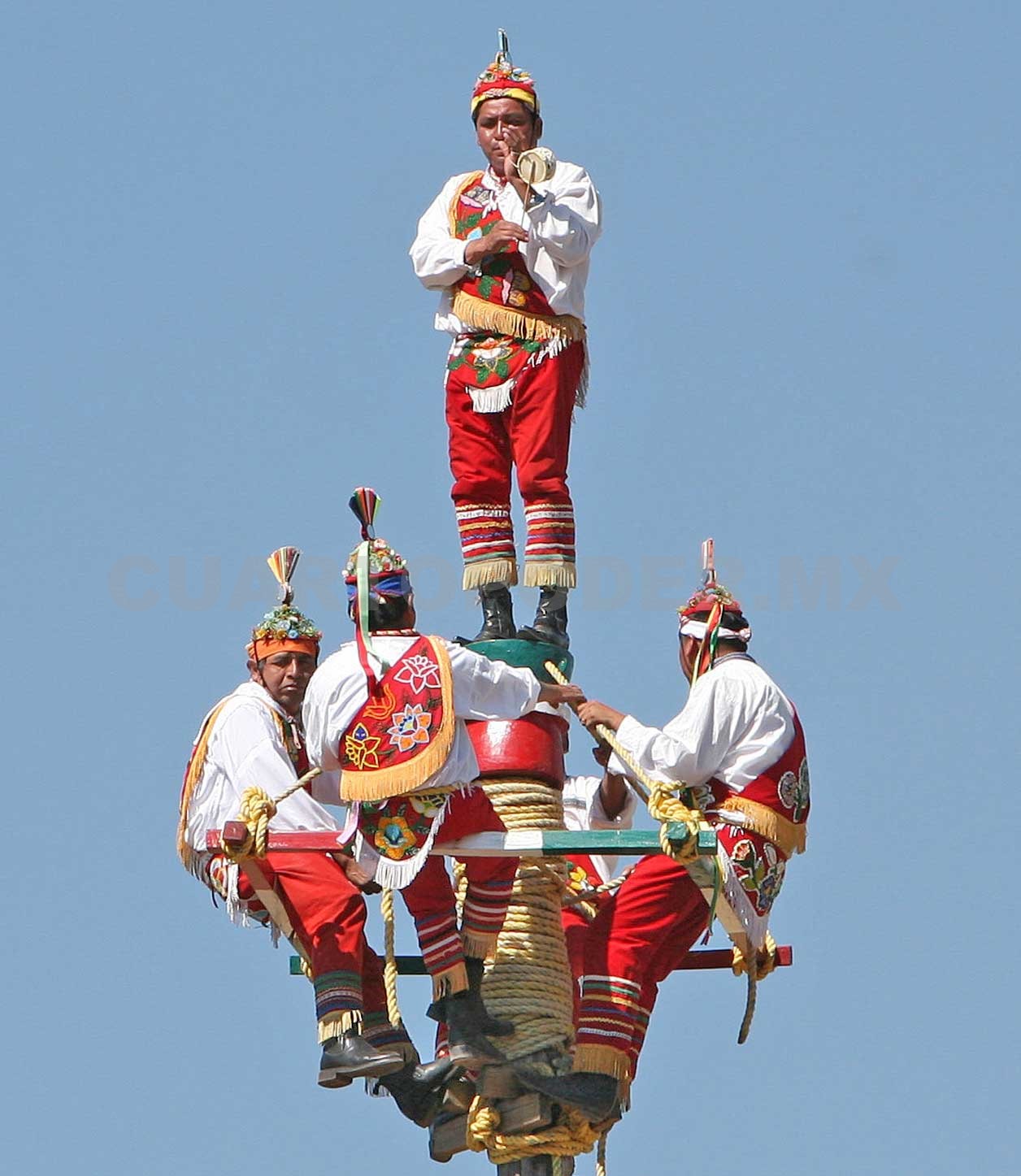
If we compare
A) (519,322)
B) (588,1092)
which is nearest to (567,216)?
(519,322)

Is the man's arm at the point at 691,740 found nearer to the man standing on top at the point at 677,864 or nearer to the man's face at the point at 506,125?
the man standing on top at the point at 677,864

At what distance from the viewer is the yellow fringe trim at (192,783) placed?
58.4ft

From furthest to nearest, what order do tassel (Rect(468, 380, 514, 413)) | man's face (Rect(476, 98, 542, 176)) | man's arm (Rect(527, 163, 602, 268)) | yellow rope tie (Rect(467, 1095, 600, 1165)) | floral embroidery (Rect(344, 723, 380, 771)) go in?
man's face (Rect(476, 98, 542, 176)), tassel (Rect(468, 380, 514, 413)), man's arm (Rect(527, 163, 602, 268)), yellow rope tie (Rect(467, 1095, 600, 1165)), floral embroidery (Rect(344, 723, 380, 771))

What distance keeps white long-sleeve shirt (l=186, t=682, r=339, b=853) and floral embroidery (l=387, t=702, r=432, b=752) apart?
820 mm

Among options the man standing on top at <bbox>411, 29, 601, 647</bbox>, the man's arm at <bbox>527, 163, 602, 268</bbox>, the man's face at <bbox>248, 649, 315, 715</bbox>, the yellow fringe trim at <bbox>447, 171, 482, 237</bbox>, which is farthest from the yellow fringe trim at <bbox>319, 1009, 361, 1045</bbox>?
the yellow fringe trim at <bbox>447, 171, 482, 237</bbox>

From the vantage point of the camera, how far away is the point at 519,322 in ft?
60.7

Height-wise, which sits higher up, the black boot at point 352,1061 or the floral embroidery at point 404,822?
the floral embroidery at point 404,822

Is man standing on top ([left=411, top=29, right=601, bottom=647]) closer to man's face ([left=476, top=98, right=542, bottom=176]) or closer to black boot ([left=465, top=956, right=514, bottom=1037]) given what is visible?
man's face ([left=476, top=98, right=542, bottom=176])

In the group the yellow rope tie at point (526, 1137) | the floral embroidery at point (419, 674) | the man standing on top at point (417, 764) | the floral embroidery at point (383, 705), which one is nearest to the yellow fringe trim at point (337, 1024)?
the man standing on top at point (417, 764)

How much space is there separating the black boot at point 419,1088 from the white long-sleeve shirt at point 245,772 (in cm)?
118

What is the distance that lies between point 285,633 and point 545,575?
4.23ft

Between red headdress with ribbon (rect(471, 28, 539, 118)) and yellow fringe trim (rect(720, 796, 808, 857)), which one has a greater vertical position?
red headdress with ribbon (rect(471, 28, 539, 118))

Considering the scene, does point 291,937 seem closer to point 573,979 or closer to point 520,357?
point 573,979

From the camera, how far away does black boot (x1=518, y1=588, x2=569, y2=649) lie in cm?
1828
